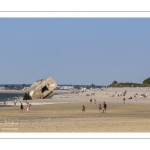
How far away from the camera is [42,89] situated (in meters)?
59.8

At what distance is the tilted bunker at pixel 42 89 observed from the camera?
191 feet

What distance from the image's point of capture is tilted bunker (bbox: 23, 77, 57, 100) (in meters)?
58.3

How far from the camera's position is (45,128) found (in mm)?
21547

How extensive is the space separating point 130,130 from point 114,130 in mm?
723
